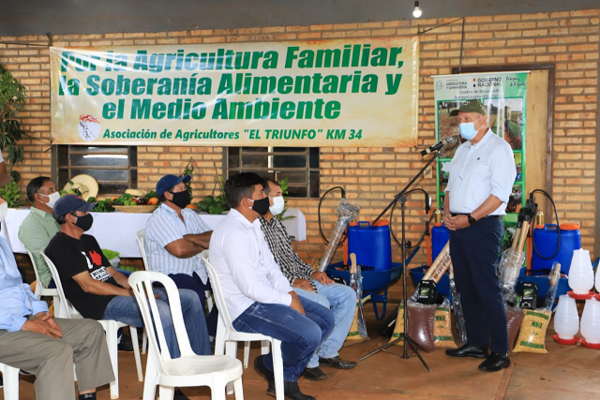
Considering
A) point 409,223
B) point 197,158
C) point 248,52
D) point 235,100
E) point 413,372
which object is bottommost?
point 413,372

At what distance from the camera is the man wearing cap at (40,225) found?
4605mm

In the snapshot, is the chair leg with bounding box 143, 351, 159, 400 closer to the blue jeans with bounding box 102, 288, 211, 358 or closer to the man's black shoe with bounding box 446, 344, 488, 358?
the blue jeans with bounding box 102, 288, 211, 358

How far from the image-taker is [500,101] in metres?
6.01

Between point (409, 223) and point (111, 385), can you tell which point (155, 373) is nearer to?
point (111, 385)

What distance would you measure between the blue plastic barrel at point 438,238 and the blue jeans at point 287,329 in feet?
6.66

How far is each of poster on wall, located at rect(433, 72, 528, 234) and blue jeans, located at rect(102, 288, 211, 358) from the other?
2.86m

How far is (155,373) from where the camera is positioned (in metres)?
3.37

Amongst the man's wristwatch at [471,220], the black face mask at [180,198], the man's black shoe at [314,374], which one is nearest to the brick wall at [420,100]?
the man's wristwatch at [471,220]

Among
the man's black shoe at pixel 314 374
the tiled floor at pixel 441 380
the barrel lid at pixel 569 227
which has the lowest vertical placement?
the tiled floor at pixel 441 380

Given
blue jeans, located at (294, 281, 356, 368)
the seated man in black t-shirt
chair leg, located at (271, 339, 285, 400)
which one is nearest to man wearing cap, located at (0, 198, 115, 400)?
the seated man in black t-shirt

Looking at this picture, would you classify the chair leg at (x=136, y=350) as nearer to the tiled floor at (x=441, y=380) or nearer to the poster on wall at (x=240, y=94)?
the tiled floor at (x=441, y=380)

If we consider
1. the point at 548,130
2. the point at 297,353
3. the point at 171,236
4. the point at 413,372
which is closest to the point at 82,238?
the point at 171,236

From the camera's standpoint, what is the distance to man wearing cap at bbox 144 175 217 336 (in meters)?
4.35

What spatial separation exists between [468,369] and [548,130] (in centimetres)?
256
